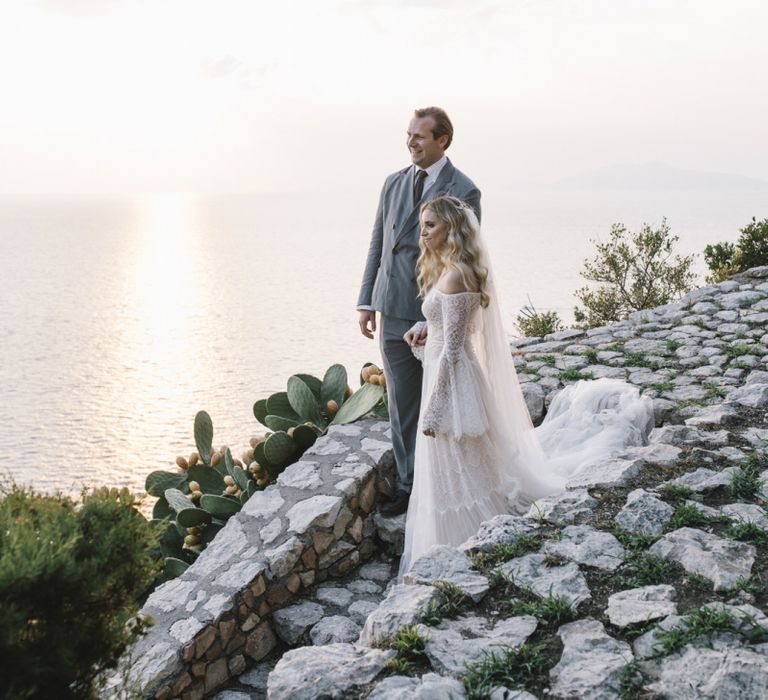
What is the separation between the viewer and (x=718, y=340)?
25.5 ft

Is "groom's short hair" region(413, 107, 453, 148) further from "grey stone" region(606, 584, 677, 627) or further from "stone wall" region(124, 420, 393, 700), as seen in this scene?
"grey stone" region(606, 584, 677, 627)

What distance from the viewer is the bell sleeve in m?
4.49

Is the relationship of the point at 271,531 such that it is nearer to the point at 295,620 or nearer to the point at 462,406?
the point at 295,620

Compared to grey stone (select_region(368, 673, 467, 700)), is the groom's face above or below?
above

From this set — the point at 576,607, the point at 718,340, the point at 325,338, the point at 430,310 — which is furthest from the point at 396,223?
the point at 325,338

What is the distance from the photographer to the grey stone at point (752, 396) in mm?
5211

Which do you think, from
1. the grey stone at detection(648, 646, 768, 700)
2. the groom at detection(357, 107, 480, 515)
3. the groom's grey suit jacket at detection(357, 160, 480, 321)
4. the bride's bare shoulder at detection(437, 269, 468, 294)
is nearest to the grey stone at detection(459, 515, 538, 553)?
the grey stone at detection(648, 646, 768, 700)

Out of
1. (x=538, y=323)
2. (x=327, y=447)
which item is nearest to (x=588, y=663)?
(x=327, y=447)

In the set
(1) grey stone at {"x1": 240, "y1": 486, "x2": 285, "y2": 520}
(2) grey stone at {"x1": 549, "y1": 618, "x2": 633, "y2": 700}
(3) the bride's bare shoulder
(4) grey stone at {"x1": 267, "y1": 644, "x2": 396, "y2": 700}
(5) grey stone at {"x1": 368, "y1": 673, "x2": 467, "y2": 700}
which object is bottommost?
(2) grey stone at {"x1": 549, "y1": 618, "x2": 633, "y2": 700}

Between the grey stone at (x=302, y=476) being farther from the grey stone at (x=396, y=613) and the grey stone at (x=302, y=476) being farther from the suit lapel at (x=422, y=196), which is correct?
the grey stone at (x=396, y=613)

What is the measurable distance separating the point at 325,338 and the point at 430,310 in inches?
1008

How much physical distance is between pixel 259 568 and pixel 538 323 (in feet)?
30.8

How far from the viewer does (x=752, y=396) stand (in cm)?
531

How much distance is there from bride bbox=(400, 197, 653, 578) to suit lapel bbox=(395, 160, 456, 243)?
0.33m
